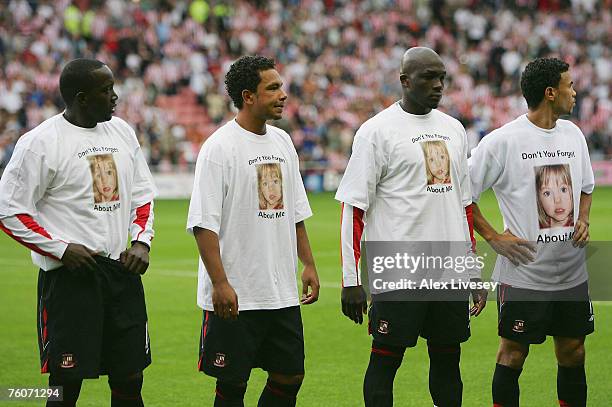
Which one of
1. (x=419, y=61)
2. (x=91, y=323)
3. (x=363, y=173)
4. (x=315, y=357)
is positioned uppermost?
(x=419, y=61)

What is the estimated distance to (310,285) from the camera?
6465 mm

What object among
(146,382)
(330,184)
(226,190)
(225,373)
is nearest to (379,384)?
(225,373)

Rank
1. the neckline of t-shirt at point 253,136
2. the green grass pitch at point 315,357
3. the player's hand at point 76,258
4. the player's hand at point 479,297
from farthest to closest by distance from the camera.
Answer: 1. the green grass pitch at point 315,357
2. the player's hand at point 479,297
3. the neckline of t-shirt at point 253,136
4. the player's hand at point 76,258

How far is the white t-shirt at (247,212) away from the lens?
20.2 ft

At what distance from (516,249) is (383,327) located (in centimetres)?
95

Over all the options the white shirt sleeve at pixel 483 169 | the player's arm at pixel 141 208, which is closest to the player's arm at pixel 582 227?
the white shirt sleeve at pixel 483 169

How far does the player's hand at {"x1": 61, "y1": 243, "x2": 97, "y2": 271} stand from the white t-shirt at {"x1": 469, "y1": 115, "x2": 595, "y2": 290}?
2.38 metres

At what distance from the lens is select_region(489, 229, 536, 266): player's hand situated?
6.82m

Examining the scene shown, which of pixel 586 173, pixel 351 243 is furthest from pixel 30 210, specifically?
pixel 586 173

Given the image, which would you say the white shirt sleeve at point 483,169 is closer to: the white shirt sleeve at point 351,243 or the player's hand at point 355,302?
the white shirt sleeve at point 351,243

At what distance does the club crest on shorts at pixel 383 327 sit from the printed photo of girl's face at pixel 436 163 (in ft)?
2.74

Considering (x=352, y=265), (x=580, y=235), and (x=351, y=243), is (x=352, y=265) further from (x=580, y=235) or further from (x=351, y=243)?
(x=580, y=235)

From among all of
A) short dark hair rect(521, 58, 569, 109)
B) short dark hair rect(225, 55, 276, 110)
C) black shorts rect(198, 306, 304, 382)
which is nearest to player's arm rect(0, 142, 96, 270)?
black shorts rect(198, 306, 304, 382)

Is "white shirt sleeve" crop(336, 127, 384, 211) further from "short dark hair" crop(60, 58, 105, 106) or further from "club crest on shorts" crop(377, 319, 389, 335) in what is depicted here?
"short dark hair" crop(60, 58, 105, 106)
